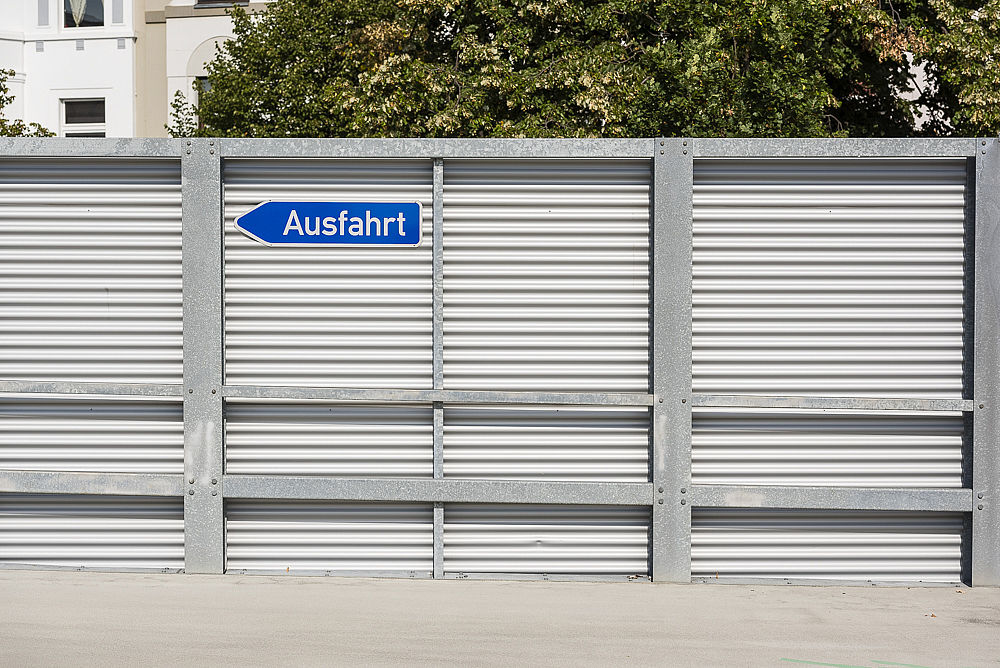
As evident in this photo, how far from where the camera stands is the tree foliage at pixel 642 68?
16.1m

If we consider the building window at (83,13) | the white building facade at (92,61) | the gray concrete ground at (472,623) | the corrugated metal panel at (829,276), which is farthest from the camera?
the building window at (83,13)

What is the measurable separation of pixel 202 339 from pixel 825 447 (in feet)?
11.6

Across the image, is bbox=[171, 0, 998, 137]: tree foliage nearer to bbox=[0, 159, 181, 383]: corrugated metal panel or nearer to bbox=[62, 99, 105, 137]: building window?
bbox=[0, 159, 181, 383]: corrugated metal panel

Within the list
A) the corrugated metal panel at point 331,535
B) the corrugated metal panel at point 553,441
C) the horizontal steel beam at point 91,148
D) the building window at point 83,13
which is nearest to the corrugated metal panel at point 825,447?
the corrugated metal panel at point 553,441

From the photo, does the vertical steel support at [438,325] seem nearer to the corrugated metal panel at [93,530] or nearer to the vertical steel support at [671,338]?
the vertical steel support at [671,338]

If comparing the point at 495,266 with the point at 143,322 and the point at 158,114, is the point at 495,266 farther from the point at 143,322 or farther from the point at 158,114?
the point at 158,114

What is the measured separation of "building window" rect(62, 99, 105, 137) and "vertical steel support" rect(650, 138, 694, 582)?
118 feet

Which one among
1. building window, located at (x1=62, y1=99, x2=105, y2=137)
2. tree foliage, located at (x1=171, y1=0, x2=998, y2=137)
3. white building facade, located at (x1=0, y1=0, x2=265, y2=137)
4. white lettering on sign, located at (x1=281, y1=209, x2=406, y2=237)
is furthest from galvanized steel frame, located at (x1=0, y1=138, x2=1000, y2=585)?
building window, located at (x1=62, y1=99, x2=105, y2=137)

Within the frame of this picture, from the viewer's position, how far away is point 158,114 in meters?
38.6

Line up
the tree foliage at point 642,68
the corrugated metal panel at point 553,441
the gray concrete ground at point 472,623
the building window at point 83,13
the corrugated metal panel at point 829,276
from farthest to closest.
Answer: the building window at point 83,13, the tree foliage at point 642,68, the corrugated metal panel at point 553,441, the corrugated metal panel at point 829,276, the gray concrete ground at point 472,623

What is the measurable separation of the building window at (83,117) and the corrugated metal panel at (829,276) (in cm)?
3617

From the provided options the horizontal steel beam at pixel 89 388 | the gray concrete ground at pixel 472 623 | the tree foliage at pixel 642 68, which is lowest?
the gray concrete ground at pixel 472 623

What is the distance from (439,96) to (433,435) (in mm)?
12958

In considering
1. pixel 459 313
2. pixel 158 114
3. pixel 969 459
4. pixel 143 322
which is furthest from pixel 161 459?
pixel 158 114
